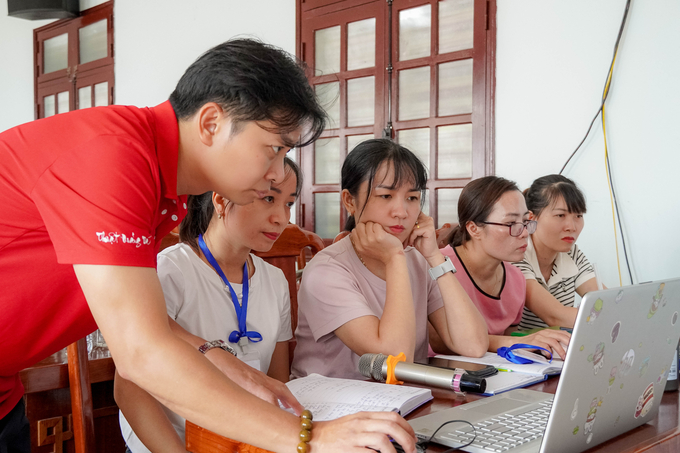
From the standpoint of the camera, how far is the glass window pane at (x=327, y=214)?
4164mm

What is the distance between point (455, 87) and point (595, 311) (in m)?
3.05

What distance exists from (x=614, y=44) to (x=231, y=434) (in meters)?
2.96

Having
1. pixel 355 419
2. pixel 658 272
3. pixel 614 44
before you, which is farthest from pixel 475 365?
pixel 614 44

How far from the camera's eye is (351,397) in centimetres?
96

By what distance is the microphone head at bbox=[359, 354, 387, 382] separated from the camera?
1189 mm

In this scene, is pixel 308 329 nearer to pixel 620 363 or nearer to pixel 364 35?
pixel 620 363

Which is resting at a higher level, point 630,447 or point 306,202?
point 306,202

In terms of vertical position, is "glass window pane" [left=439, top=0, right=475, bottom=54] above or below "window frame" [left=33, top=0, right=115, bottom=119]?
below

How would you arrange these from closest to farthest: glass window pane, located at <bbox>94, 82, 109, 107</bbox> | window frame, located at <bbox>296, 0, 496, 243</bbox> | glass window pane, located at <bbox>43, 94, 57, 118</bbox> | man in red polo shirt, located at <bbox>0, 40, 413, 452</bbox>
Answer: man in red polo shirt, located at <bbox>0, 40, 413, 452</bbox> < window frame, located at <bbox>296, 0, 496, 243</bbox> < glass window pane, located at <bbox>94, 82, 109, 107</bbox> < glass window pane, located at <bbox>43, 94, 57, 118</bbox>

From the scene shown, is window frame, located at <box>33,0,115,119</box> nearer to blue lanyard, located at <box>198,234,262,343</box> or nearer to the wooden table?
blue lanyard, located at <box>198,234,262,343</box>

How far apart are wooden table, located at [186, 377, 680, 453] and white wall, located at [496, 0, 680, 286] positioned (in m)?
2.13

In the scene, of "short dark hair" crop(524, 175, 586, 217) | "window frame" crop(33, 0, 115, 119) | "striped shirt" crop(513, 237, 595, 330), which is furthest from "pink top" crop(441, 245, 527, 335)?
"window frame" crop(33, 0, 115, 119)

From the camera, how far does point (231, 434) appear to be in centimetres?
68

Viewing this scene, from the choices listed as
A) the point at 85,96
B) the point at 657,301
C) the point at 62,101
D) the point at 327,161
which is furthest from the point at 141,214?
the point at 62,101
